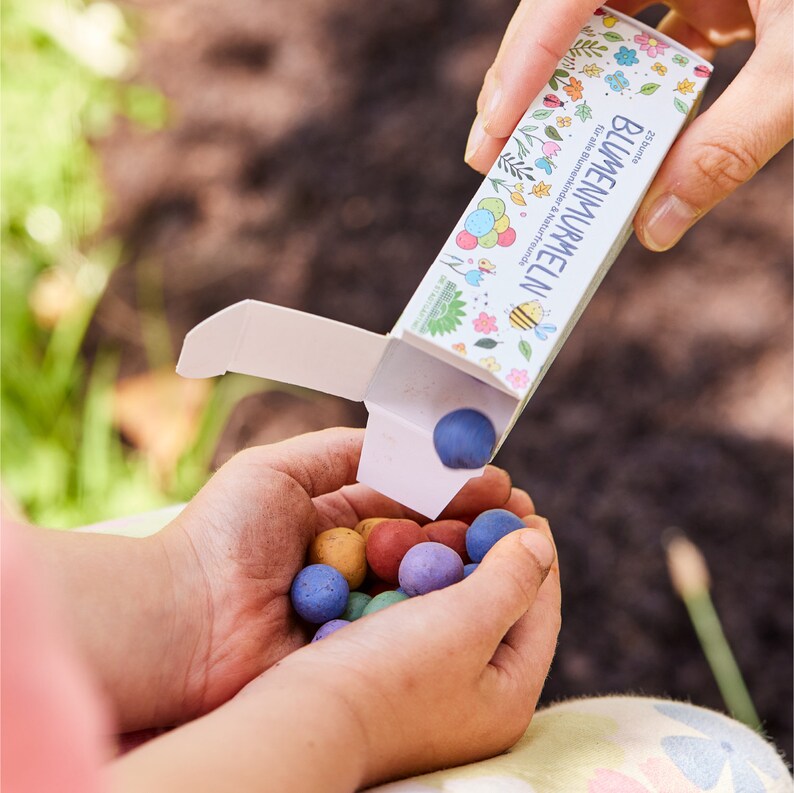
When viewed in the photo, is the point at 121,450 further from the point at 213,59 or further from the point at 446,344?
the point at 446,344

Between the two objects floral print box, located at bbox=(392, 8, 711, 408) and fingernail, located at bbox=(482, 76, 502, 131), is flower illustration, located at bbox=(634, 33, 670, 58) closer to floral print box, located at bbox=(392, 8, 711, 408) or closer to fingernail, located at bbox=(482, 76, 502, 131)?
floral print box, located at bbox=(392, 8, 711, 408)

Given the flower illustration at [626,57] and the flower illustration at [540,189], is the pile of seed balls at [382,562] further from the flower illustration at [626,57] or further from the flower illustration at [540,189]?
the flower illustration at [626,57]

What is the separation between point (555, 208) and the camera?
0.83 meters

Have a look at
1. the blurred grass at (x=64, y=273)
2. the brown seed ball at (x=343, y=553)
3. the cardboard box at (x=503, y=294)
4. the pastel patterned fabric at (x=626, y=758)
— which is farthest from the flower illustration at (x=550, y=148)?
the blurred grass at (x=64, y=273)

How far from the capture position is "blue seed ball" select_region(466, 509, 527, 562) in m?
0.94

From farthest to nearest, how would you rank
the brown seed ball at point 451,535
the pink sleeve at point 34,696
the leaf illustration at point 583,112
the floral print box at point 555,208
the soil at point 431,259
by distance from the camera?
the soil at point 431,259 → the brown seed ball at point 451,535 → the leaf illustration at point 583,112 → the floral print box at point 555,208 → the pink sleeve at point 34,696

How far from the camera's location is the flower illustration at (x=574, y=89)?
892 millimetres

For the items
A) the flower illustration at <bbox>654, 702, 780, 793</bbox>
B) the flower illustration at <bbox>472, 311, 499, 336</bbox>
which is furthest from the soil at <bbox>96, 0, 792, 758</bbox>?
the flower illustration at <bbox>472, 311, 499, 336</bbox>

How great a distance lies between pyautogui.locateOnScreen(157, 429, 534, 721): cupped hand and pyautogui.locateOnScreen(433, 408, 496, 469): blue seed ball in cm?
22

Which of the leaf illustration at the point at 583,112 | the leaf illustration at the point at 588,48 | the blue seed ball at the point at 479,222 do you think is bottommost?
the blue seed ball at the point at 479,222

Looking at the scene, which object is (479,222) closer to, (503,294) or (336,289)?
(503,294)

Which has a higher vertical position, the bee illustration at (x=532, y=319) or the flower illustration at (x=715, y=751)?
the bee illustration at (x=532, y=319)

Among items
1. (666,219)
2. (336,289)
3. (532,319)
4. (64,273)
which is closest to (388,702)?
(532,319)

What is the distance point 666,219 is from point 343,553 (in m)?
0.51
